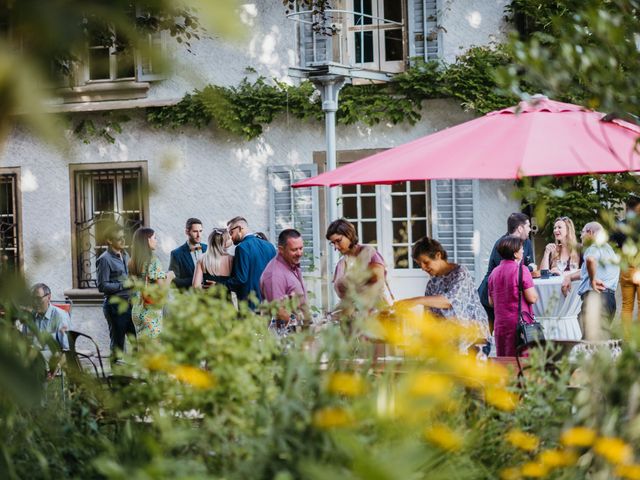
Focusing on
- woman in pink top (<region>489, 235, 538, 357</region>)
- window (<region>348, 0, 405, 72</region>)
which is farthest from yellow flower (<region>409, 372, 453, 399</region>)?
window (<region>348, 0, 405, 72</region>)

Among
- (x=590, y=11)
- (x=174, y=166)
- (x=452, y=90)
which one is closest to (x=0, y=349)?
(x=174, y=166)

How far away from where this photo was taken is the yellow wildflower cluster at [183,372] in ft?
7.52

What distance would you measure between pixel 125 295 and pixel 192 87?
9.88 m

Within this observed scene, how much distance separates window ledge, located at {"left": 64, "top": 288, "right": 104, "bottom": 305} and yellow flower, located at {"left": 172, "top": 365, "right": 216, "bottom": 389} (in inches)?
462

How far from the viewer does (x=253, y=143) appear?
45.0 feet

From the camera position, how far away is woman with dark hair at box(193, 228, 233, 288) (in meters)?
9.66

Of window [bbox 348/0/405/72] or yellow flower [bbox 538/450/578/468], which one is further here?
window [bbox 348/0/405/72]

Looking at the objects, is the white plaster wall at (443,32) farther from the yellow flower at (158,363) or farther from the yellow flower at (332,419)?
the yellow flower at (332,419)

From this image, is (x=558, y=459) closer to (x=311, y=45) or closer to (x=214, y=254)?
(x=214, y=254)

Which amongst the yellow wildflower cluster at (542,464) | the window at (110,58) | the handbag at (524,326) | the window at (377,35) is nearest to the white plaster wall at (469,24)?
the window at (377,35)

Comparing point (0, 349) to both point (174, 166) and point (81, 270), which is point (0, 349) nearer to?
point (174, 166)

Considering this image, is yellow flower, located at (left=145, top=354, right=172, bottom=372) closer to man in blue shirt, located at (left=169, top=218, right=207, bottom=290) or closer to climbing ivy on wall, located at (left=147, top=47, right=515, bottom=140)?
man in blue shirt, located at (left=169, top=218, right=207, bottom=290)

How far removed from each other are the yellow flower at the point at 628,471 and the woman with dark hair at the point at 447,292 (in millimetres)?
4023

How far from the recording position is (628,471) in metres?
2.25
